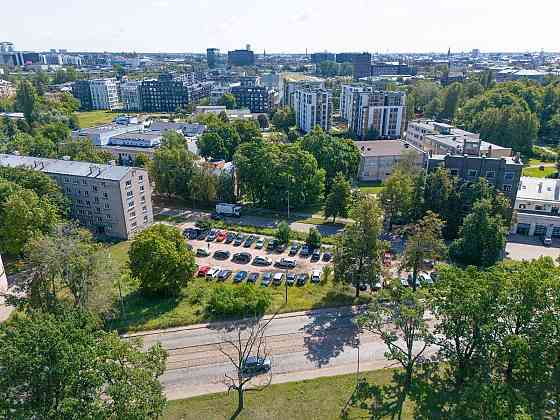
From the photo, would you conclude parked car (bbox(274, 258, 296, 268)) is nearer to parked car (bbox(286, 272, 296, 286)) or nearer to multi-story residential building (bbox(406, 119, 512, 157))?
parked car (bbox(286, 272, 296, 286))

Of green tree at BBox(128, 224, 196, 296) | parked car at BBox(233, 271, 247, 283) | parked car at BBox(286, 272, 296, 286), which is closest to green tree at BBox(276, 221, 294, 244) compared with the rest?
parked car at BBox(286, 272, 296, 286)

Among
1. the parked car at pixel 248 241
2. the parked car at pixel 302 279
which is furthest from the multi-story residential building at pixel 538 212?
the parked car at pixel 248 241

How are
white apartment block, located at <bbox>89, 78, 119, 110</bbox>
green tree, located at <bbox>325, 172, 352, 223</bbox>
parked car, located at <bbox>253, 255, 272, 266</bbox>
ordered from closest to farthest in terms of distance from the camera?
parked car, located at <bbox>253, 255, 272, 266</bbox> → green tree, located at <bbox>325, 172, 352, 223</bbox> → white apartment block, located at <bbox>89, 78, 119, 110</bbox>

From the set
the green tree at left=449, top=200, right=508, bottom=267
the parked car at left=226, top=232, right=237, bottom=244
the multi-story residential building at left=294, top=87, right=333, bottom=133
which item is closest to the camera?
the green tree at left=449, top=200, right=508, bottom=267

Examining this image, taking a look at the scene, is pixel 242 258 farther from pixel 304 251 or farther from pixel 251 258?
pixel 304 251

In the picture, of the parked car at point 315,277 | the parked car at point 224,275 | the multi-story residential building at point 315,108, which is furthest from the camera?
the multi-story residential building at point 315,108

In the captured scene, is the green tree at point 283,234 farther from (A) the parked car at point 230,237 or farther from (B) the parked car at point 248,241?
(A) the parked car at point 230,237

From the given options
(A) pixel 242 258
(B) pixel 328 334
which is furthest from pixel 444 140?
(B) pixel 328 334

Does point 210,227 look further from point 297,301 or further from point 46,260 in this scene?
point 46,260
